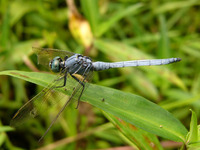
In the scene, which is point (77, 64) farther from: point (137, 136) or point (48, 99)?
point (137, 136)

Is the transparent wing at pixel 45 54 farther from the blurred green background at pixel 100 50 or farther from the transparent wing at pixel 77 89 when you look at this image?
the blurred green background at pixel 100 50

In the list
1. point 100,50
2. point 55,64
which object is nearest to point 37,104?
point 55,64

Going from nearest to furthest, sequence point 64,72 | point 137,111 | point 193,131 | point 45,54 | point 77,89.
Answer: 1. point 193,131
2. point 137,111
3. point 77,89
4. point 64,72
5. point 45,54

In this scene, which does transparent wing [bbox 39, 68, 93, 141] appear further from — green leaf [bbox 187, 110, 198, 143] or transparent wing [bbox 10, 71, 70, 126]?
green leaf [bbox 187, 110, 198, 143]

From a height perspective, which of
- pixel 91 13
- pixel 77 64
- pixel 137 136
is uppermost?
pixel 91 13

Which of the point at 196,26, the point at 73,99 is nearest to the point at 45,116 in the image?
the point at 73,99

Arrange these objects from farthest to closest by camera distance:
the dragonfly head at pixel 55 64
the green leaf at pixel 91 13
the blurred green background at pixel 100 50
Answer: the green leaf at pixel 91 13 → the blurred green background at pixel 100 50 → the dragonfly head at pixel 55 64

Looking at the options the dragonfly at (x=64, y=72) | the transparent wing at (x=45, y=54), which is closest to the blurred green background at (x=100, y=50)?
the dragonfly at (x=64, y=72)

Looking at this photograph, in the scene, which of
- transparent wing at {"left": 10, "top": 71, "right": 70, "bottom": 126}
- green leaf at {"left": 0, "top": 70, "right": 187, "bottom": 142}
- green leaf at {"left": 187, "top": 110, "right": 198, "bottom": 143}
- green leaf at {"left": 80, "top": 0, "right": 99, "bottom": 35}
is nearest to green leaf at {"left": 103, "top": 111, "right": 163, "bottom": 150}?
green leaf at {"left": 0, "top": 70, "right": 187, "bottom": 142}
